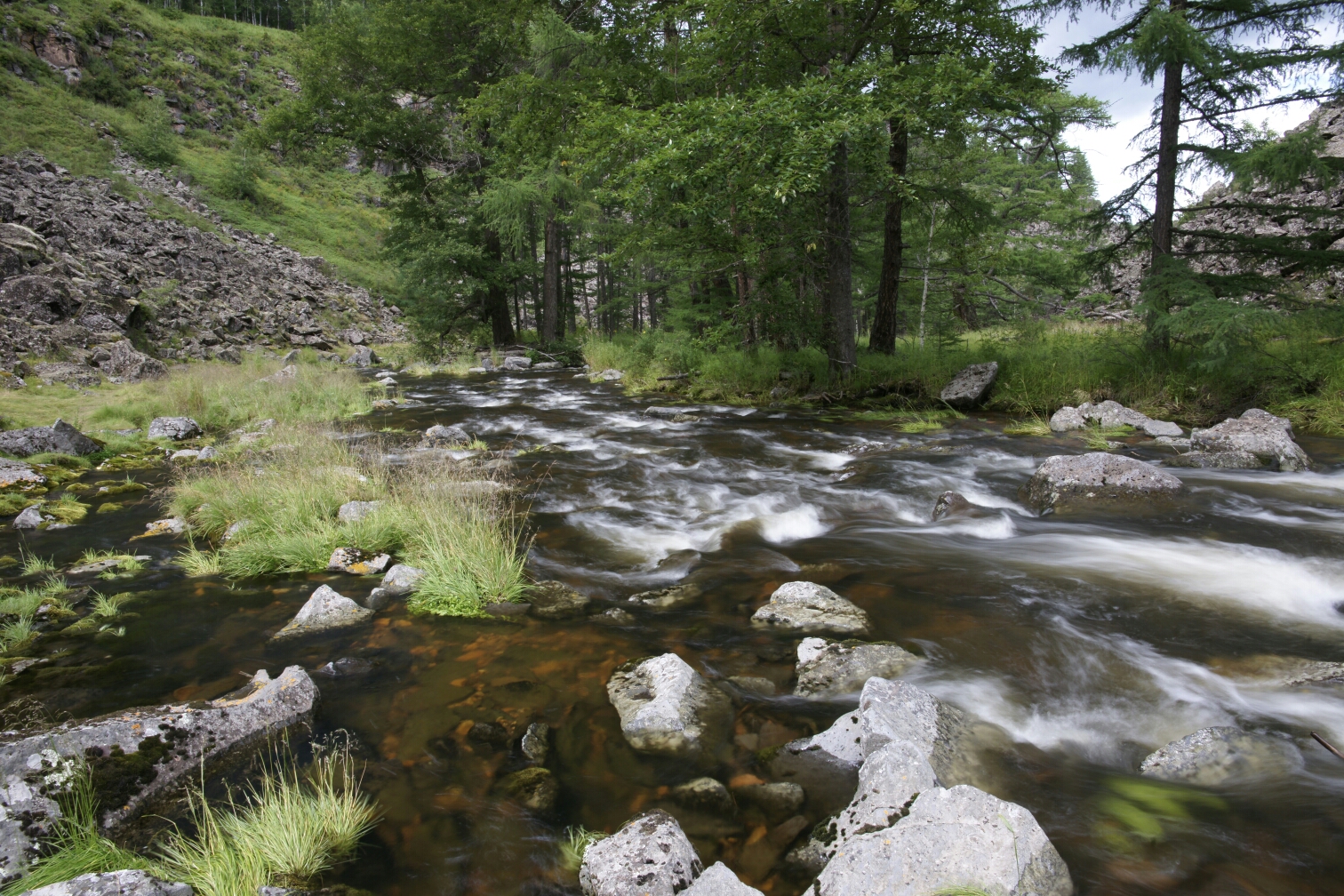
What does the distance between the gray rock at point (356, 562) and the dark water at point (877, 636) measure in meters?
0.26

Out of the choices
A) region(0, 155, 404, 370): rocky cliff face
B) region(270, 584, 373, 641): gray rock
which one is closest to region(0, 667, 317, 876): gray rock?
region(270, 584, 373, 641): gray rock

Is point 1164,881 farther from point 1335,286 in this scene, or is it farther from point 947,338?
point 1335,286

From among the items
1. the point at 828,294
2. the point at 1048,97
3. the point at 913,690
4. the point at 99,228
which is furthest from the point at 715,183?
the point at 99,228

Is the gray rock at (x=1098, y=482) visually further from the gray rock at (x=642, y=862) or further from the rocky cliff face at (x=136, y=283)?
the rocky cliff face at (x=136, y=283)

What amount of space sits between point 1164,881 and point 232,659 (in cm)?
508

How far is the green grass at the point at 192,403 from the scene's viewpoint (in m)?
11.4

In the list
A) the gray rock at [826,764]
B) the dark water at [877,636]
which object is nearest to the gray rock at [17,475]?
the dark water at [877,636]

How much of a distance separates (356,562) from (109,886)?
12.8ft

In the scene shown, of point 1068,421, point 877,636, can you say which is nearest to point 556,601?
point 877,636

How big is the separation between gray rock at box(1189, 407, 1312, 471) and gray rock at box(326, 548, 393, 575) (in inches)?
383

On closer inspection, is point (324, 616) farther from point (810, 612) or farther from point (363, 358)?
point (363, 358)

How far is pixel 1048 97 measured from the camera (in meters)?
11.2

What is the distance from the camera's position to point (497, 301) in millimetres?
26406

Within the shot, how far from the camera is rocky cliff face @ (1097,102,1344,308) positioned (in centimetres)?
949
